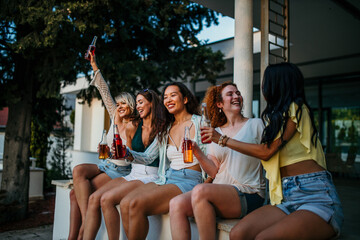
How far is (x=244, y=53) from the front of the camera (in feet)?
12.5

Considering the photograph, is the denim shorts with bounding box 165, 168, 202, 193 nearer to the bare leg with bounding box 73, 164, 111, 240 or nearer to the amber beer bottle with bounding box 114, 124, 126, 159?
the amber beer bottle with bounding box 114, 124, 126, 159

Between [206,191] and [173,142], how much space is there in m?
0.86

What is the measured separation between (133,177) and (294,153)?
1666 mm

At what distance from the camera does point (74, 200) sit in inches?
131

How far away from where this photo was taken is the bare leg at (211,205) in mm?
1962

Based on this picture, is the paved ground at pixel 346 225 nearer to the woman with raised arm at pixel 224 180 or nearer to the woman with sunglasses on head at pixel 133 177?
the woman with raised arm at pixel 224 180

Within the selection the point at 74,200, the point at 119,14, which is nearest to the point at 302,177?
the point at 74,200

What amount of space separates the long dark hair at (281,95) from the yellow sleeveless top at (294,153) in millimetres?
29

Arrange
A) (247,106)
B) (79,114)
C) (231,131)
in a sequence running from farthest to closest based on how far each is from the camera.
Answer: (79,114) → (247,106) → (231,131)

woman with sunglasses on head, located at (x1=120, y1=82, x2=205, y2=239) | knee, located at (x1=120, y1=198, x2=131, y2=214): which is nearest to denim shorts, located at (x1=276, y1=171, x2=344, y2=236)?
woman with sunglasses on head, located at (x1=120, y1=82, x2=205, y2=239)

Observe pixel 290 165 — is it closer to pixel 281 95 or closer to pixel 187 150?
pixel 281 95

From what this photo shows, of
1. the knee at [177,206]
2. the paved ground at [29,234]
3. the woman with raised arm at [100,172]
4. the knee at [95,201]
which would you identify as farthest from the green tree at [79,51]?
the knee at [177,206]

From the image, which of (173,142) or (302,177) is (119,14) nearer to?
(173,142)

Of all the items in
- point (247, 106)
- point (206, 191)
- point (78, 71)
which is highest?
point (78, 71)
